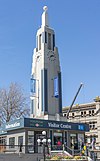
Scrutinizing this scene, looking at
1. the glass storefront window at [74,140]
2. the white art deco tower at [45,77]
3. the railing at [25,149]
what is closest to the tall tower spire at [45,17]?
the white art deco tower at [45,77]

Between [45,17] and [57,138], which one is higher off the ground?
[45,17]

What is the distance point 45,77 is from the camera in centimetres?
4178

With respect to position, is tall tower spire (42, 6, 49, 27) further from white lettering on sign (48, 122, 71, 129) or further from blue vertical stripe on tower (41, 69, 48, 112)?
white lettering on sign (48, 122, 71, 129)

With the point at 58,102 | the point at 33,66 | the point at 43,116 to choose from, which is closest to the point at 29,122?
the point at 43,116

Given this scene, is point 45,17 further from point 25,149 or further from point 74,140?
point 25,149

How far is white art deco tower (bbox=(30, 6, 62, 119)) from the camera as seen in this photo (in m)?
41.4

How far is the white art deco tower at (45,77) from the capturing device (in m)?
41.4

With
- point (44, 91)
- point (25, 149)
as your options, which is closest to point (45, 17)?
point (44, 91)

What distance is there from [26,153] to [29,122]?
416cm

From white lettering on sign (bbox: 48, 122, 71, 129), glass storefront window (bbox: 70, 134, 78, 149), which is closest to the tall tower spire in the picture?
white lettering on sign (bbox: 48, 122, 71, 129)

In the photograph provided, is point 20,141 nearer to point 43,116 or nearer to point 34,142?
point 34,142

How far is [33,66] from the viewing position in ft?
147

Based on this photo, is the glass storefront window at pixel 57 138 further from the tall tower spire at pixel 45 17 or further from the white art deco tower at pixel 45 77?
the tall tower spire at pixel 45 17

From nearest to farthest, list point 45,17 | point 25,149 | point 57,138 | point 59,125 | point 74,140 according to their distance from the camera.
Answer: point 25,149 < point 57,138 < point 59,125 < point 74,140 < point 45,17
